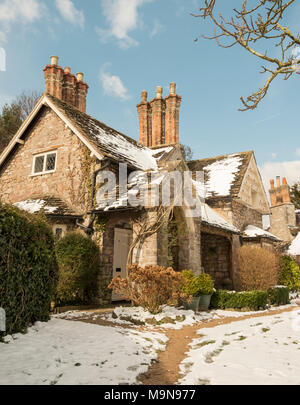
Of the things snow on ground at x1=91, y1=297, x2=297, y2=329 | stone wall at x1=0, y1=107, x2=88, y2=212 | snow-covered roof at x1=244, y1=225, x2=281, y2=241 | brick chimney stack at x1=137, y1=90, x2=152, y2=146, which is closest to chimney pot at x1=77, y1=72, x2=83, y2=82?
brick chimney stack at x1=137, y1=90, x2=152, y2=146

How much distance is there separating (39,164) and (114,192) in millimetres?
4550

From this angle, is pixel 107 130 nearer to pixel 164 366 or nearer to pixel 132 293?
pixel 132 293

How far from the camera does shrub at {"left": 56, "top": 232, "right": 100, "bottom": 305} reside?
10086 millimetres

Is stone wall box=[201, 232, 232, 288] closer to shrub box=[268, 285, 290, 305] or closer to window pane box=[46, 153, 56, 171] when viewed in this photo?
shrub box=[268, 285, 290, 305]

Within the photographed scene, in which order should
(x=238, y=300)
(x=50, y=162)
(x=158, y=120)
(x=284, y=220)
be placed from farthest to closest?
(x=284, y=220)
(x=158, y=120)
(x=50, y=162)
(x=238, y=300)

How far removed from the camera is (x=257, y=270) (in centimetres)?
1411

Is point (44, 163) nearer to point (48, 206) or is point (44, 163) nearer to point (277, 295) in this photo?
point (48, 206)

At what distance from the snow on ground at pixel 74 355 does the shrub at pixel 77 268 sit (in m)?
3.56

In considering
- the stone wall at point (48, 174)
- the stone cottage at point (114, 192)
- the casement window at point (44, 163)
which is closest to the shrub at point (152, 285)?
the stone cottage at point (114, 192)

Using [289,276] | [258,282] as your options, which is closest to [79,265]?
[258,282]

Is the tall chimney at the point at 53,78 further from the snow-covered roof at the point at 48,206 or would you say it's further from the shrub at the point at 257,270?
the shrub at the point at 257,270

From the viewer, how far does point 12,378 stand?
3686 millimetres

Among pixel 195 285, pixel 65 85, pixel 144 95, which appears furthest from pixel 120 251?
pixel 144 95

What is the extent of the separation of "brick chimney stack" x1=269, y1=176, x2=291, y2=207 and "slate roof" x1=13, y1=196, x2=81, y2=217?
958 inches
